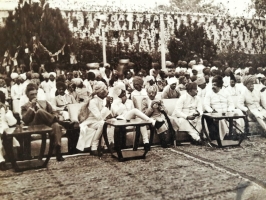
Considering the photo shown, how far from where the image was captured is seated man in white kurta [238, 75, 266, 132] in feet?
13.6

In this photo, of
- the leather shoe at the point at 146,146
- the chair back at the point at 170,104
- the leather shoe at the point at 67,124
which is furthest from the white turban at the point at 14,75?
the chair back at the point at 170,104

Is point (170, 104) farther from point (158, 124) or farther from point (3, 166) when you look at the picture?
point (3, 166)

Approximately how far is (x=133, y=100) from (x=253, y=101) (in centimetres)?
143

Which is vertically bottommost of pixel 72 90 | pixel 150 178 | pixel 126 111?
pixel 150 178

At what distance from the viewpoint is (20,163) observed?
126 inches

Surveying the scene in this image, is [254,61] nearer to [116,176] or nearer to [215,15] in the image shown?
[215,15]

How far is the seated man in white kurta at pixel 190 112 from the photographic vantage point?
3959 mm

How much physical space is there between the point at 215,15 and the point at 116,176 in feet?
6.48

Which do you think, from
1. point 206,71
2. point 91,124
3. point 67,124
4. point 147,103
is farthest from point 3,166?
point 206,71

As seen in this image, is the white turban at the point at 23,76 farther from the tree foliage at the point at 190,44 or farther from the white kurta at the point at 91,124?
the tree foliage at the point at 190,44

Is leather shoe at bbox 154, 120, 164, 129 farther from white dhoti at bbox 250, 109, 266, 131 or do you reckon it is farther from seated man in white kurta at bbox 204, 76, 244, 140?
white dhoti at bbox 250, 109, 266, 131

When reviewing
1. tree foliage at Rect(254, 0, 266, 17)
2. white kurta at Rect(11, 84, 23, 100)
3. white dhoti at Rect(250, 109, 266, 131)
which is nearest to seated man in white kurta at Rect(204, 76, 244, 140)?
white dhoti at Rect(250, 109, 266, 131)

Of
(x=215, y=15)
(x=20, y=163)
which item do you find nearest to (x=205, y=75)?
(x=215, y=15)

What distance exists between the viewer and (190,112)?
13.2 ft
